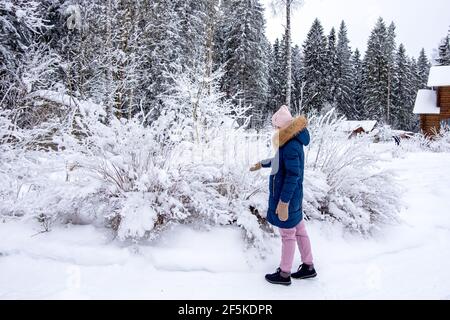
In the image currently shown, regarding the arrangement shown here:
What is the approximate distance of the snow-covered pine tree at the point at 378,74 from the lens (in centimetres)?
3859

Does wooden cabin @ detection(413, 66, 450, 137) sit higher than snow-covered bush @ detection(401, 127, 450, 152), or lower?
higher

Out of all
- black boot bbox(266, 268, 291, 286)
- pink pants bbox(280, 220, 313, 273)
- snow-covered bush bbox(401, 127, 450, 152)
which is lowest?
black boot bbox(266, 268, 291, 286)

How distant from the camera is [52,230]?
3432mm

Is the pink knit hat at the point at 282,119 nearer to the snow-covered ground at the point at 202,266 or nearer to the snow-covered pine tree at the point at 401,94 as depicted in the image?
the snow-covered ground at the point at 202,266

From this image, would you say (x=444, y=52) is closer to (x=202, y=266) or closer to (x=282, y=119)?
(x=282, y=119)

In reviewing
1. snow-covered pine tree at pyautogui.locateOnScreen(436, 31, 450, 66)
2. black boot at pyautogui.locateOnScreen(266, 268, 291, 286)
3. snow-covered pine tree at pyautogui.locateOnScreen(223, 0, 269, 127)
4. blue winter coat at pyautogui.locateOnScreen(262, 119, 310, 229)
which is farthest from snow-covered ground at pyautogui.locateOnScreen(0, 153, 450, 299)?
snow-covered pine tree at pyautogui.locateOnScreen(436, 31, 450, 66)

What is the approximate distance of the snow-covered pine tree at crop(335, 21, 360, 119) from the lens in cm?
3849

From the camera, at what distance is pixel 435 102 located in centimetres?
2436

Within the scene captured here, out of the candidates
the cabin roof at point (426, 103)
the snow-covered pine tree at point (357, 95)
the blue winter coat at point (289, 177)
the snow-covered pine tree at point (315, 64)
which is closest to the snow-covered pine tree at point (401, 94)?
the snow-covered pine tree at point (357, 95)

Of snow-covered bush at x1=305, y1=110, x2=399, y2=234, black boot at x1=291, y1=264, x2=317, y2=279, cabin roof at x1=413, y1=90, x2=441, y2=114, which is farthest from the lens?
cabin roof at x1=413, y1=90, x2=441, y2=114

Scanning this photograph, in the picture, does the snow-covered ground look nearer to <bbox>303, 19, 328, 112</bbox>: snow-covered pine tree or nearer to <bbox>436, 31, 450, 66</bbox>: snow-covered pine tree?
<bbox>303, 19, 328, 112</bbox>: snow-covered pine tree

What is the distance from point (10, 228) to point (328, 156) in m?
3.62

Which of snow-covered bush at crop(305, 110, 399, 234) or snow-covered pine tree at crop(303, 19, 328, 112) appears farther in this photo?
snow-covered pine tree at crop(303, 19, 328, 112)

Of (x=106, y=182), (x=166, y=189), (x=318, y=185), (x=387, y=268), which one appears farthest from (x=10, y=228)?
(x=387, y=268)
